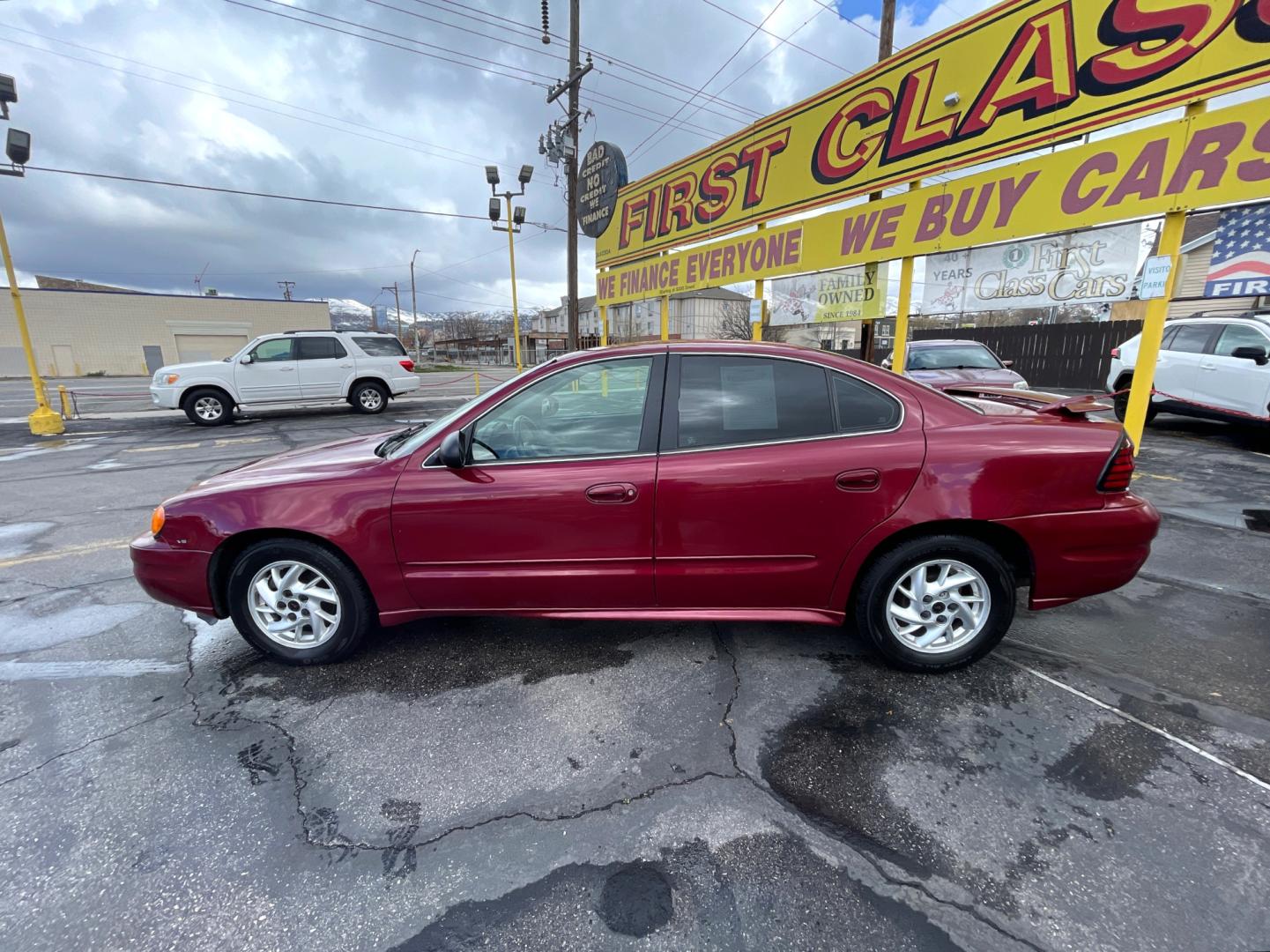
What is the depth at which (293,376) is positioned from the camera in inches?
480

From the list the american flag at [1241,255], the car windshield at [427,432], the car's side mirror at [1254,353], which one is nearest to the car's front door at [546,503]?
the car windshield at [427,432]

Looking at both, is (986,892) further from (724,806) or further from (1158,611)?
(1158,611)

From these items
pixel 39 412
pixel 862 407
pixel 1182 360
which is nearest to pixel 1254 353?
pixel 1182 360

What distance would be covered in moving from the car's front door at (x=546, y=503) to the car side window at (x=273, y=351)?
39.0 ft

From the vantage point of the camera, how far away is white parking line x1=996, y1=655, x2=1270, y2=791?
6.73 feet

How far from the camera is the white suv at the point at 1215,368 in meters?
7.21

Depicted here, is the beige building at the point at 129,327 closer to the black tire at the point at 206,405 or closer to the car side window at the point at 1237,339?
the black tire at the point at 206,405

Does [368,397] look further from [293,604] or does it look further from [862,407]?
[862,407]

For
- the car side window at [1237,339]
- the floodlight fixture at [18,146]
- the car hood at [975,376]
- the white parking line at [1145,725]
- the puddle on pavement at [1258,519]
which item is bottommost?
the white parking line at [1145,725]

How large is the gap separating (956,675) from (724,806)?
147cm

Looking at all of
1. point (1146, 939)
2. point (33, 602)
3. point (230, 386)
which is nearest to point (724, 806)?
point (1146, 939)

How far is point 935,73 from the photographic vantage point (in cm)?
623

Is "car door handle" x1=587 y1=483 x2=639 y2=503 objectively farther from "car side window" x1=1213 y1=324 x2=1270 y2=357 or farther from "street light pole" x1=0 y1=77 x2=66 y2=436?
"street light pole" x1=0 y1=77 x2=66 y2=436

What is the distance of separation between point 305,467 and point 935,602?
3.19 meters
